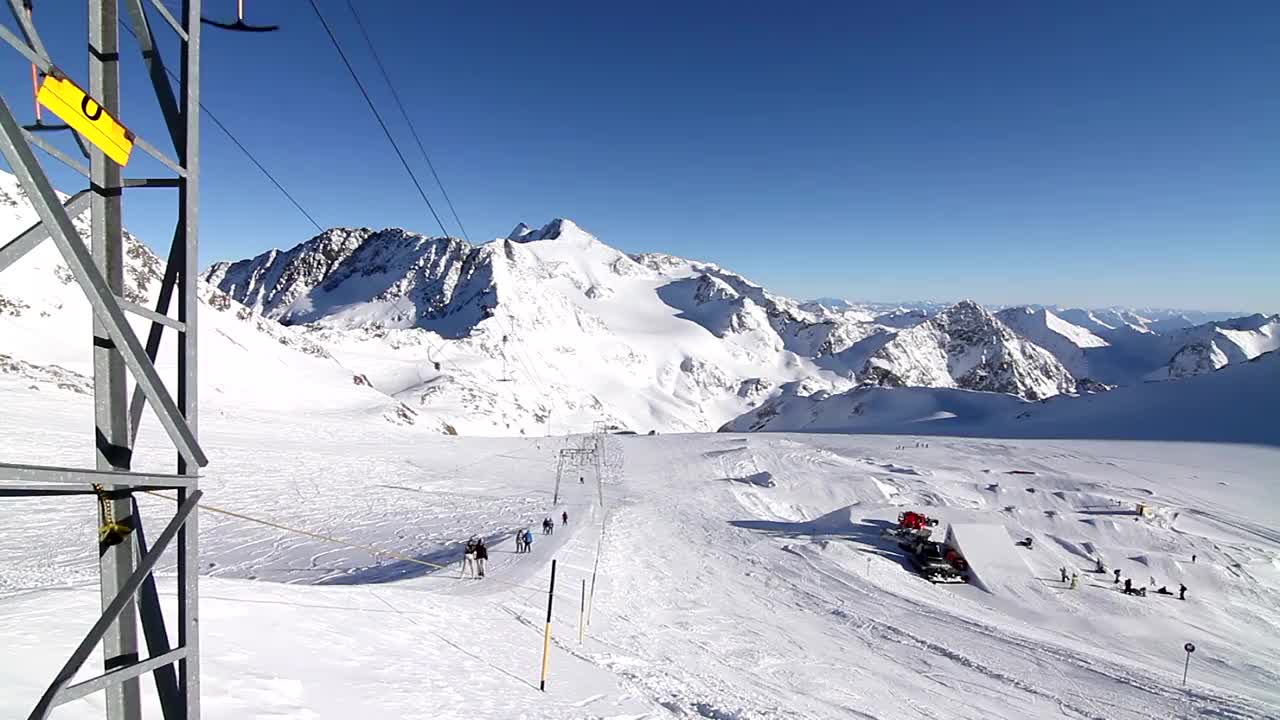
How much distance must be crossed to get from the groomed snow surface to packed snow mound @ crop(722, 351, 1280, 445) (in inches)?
808

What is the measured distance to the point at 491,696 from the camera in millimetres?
9633

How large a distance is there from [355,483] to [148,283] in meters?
80.1

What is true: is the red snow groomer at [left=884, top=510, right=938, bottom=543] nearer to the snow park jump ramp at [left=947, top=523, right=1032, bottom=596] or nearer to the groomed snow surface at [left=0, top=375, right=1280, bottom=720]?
the groomed snow surface at [left=0, top=375, right=1280, bottom=720]

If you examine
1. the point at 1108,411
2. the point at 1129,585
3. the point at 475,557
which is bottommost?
the point at 1129,585

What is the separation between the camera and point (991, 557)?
2234 cm

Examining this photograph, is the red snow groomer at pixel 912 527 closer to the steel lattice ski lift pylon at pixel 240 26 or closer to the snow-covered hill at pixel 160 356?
the steel lattice ski lift pylon at pixel 240 26

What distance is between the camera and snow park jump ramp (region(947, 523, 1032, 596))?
70.4ft

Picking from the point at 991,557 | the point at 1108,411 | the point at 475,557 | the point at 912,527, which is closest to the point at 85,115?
the point at 475,557

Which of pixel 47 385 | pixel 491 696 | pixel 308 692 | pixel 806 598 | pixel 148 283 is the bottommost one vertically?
pixel 806 598

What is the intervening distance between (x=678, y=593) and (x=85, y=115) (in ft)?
60.8

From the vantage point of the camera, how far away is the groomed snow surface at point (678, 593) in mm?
9789

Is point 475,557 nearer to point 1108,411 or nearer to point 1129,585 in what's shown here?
point 1129,585

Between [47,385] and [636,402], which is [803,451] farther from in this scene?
[636,402]

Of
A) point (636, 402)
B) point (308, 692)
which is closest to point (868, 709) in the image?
point (308, 692)
